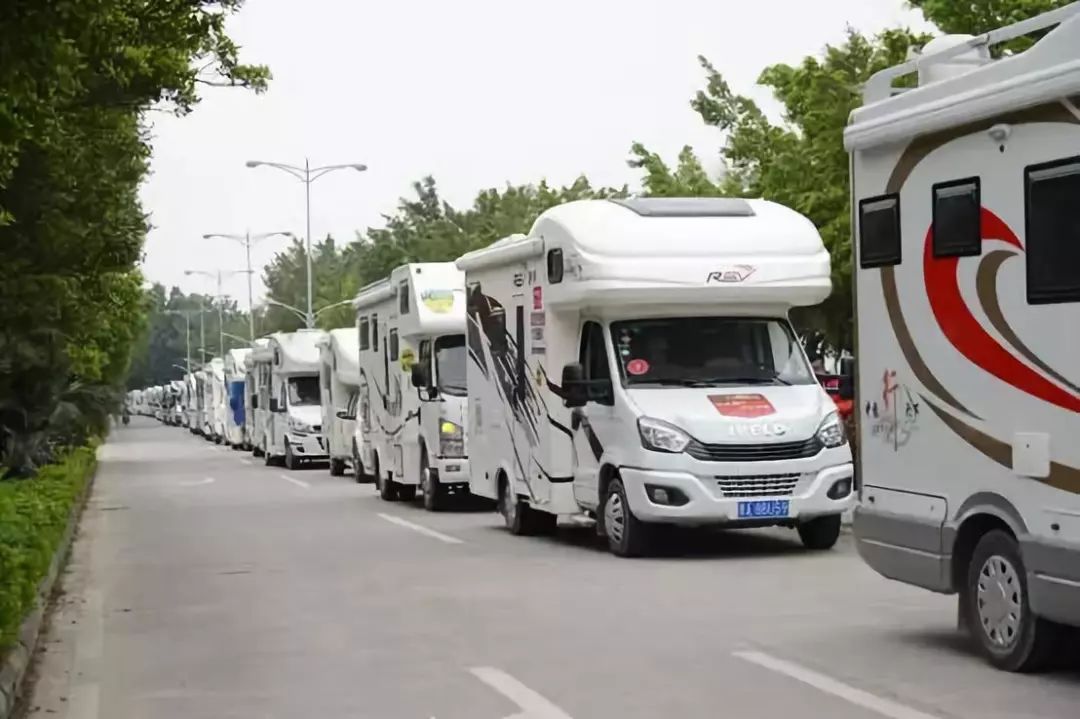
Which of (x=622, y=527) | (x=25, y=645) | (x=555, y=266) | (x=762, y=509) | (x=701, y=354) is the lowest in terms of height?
(x=25, y=645)

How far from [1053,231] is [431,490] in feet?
54.5

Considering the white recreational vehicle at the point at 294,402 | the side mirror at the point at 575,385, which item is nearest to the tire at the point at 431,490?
the side mirror at the point at 575,385

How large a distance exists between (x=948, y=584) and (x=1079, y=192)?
2.49 m

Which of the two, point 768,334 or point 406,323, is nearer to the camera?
point 768,334

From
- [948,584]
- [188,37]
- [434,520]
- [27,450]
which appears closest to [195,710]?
[948,584]

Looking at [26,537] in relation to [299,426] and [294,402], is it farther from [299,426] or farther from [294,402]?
[294,402]

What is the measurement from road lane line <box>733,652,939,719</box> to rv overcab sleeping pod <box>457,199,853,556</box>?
559cm

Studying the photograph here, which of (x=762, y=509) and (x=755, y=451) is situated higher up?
(x=755, y=451)

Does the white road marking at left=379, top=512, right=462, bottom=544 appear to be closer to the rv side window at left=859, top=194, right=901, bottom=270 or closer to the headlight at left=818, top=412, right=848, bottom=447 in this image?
the headlight at left=818, top=412, right=848, bottom=447

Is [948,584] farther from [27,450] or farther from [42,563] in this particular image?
[27,450]

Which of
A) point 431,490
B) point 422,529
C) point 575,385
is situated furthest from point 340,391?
point 575,385

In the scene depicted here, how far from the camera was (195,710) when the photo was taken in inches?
399

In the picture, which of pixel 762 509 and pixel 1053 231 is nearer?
pixel 1053 231

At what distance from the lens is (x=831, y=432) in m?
17.3
